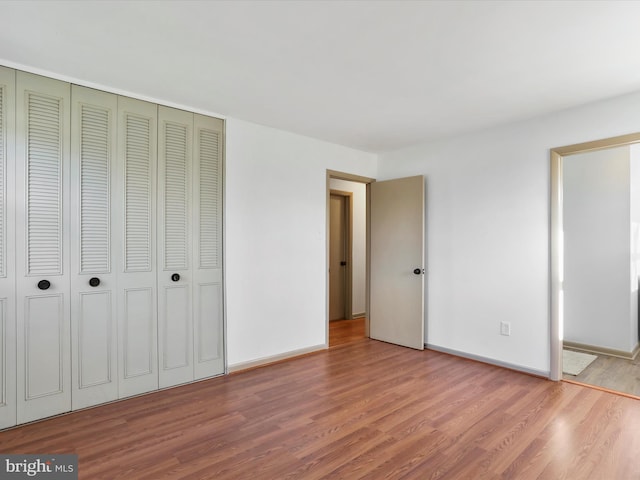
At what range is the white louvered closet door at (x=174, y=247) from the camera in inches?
121

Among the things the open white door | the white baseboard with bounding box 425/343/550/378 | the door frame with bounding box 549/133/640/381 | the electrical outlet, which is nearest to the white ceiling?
the door frame with bounding box 549/133/640/381

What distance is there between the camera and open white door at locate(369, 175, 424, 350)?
13.9 ft

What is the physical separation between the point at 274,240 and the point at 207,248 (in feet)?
2.42

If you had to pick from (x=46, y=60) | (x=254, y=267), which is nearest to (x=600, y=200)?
(x=254, y=267)

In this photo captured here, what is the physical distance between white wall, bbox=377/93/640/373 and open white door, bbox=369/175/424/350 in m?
0.16

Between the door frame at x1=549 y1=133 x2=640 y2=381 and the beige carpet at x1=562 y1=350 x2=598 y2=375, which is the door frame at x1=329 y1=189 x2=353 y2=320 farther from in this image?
the door frame at x1=549 y1=133 x2=640 y2=381

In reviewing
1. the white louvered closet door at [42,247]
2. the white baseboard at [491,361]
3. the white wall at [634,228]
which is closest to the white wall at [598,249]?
the white wall at [634,228]

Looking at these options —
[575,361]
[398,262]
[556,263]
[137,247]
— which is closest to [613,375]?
[575,361]

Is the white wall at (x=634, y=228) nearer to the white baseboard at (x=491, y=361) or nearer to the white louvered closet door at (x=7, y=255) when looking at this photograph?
the white baseboard at (x=491, y=361)

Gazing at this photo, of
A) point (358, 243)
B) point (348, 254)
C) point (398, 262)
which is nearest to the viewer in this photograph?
point (398, 262)

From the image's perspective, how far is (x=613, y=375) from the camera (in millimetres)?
3436

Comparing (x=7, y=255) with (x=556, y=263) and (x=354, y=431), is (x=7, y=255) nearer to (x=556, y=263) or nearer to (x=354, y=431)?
(x=354, y=431)

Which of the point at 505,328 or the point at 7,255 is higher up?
the point at 7,255

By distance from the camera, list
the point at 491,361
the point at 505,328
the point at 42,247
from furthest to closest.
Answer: the point at 491,361, the point at 505,328, the point at 42,247
